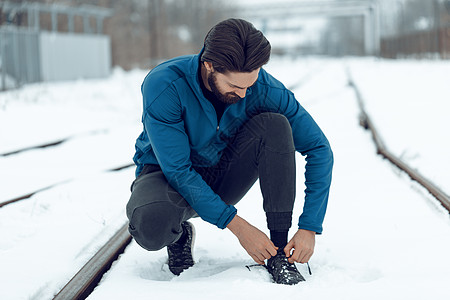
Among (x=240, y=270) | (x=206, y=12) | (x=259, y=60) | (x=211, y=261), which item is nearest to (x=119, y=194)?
(x=211, y=261)

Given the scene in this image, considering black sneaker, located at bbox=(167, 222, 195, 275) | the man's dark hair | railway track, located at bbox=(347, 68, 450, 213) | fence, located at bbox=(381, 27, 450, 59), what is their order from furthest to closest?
fence, located at bbox=(381, 27, 450, 59)
railway track, located at bbox=(347, 68, 450, 213)
black sneaker, located at bbox=(167, 222, 195, 275)
the man's dark hair

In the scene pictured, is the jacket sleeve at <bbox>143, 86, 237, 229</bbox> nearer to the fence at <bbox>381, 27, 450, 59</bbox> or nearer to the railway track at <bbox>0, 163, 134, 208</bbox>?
the railway track at <bbox>0, 163, 134, 208</bbox>

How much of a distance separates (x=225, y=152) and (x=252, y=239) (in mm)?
495

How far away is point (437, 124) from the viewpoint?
7859mm

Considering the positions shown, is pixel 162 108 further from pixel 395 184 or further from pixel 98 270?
pixel 395 184

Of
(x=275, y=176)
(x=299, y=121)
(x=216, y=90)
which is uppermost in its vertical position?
(x=216, y=90)

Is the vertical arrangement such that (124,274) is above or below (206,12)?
below

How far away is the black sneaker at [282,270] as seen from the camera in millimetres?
2422

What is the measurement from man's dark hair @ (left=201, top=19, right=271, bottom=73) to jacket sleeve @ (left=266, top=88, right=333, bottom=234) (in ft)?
1.27

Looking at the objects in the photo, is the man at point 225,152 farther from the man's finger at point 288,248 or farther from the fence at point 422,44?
the fence at point 422,44

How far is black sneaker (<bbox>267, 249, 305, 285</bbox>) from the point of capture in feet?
7.95

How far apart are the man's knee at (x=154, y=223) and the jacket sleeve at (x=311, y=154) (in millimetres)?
579

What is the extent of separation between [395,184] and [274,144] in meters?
2.36

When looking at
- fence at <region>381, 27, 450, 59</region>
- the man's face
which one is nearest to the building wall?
fence at <region>381, 27, 450, 59</region>
